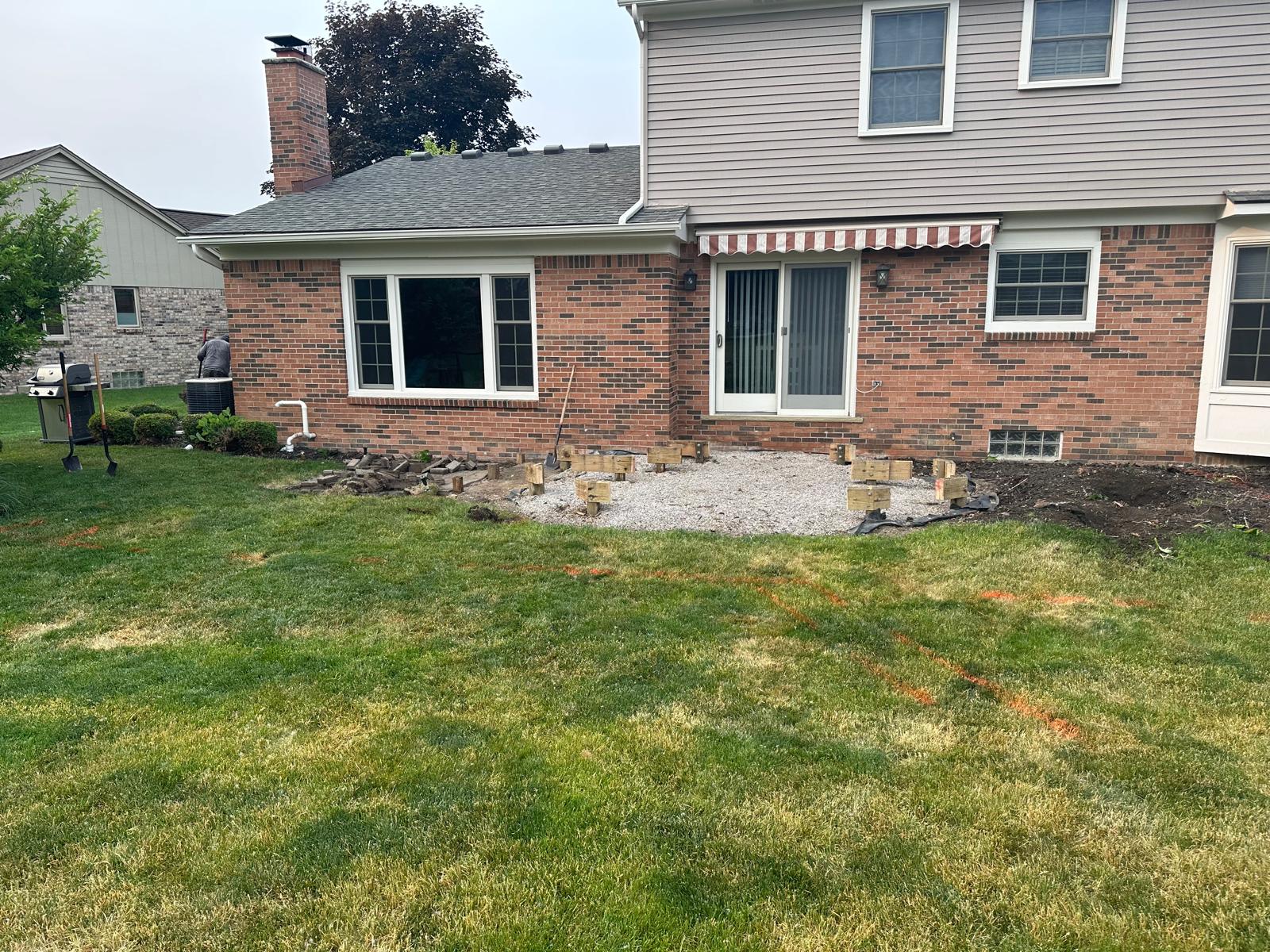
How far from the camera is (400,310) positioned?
1144cm

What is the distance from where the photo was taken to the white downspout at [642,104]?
10367 mm

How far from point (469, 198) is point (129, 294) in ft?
57.5

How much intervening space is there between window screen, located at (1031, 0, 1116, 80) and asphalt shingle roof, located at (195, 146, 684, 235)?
4.61 meters

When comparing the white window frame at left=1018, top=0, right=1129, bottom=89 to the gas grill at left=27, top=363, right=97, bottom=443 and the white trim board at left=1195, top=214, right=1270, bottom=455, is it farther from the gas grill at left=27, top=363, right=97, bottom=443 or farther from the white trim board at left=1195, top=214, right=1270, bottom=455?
the gas grill at left=27, top=363, right=97, bottom=443

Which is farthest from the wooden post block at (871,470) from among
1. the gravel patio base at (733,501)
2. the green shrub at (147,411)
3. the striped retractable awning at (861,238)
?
the green shrub at (147,411)

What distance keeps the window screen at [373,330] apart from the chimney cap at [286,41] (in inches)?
186

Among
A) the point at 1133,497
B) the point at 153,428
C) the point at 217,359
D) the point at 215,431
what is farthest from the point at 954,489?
the point at 217,359

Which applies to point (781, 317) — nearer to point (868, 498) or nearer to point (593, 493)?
point (868, 498)

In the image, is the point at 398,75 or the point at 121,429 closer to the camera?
the point at 121,429

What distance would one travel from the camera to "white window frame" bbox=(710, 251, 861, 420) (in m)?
10.7

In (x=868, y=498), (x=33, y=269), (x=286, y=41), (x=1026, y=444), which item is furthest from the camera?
(x=286, y=41)

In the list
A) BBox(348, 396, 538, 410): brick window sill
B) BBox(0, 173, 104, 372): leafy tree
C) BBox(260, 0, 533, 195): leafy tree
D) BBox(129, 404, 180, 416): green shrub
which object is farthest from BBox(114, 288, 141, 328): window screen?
BBox(348, 396, 538, 410): brick window sill

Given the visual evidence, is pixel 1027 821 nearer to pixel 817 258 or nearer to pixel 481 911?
pixel 481 911

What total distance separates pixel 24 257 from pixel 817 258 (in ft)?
29.8
